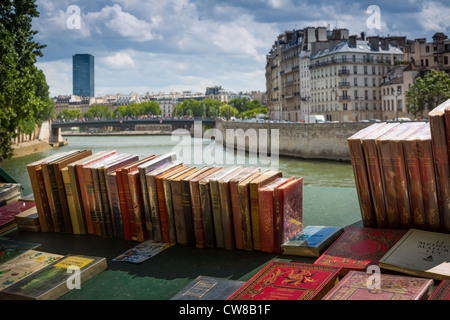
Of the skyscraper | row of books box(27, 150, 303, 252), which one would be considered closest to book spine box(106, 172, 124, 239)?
row of books box(27, 150, 303, 252)

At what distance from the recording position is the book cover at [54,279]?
1898 millimetres

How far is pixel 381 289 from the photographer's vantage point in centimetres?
163

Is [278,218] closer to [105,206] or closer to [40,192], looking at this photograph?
[105,206]

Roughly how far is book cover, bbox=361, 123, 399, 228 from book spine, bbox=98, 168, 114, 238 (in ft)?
4.50

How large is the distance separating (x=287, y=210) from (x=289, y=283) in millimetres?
630

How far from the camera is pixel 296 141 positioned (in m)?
33.8

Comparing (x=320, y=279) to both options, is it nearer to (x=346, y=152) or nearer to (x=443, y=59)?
(x=346, y=152)

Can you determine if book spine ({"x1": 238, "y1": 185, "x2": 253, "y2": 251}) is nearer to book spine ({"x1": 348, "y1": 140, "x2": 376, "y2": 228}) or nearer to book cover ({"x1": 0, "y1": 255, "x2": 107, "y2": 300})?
book spine ({"x1": 348, "y1": 140, "x2": 376, "y2": 228})

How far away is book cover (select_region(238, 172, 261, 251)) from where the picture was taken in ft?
7.58

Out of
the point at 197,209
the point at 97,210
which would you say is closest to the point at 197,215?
the point at 197,209

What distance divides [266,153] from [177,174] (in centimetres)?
3500

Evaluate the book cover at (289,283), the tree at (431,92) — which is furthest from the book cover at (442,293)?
the tree at (431,92)

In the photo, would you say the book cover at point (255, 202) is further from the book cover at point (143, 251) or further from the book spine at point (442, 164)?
the book spine at point (442, 164)

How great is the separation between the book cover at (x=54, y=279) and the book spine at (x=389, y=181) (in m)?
1.32
